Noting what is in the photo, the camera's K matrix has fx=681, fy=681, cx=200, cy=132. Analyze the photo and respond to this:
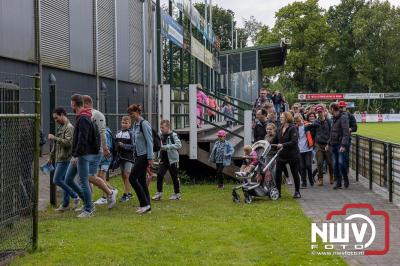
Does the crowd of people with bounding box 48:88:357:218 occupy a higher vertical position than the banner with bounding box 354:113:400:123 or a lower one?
lower

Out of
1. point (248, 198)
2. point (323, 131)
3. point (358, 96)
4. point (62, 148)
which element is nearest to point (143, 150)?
point (62, 148)

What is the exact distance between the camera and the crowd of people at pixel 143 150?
33.4 ft

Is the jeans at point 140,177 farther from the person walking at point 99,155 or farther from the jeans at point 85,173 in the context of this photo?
the jeans at point 85,173

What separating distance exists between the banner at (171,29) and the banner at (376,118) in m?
64.6

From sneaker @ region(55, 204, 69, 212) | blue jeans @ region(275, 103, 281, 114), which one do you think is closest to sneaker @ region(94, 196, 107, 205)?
sneaker @ region(55, 204, 69, 212)

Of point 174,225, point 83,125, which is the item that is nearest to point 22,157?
point 83,125

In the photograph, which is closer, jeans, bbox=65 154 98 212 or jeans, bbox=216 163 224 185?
jeans, bbox=65 154 98 212

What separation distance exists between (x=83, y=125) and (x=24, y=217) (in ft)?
7.50

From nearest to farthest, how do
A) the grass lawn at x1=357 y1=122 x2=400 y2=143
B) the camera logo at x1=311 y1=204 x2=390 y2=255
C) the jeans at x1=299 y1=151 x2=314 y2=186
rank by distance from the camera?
Answer: the camera logo at x1=311 y1=204 x2=390 y2=255
the jeans at x1=299 y1=151 x2=314 y2=186
the grass lawn at x1=357 y1=122 x2=400 y2=143

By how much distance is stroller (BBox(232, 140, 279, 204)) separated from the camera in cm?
1240

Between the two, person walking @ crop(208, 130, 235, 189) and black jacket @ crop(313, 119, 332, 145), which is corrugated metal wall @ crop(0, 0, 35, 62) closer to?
person walking @ crop(208, 130, 235, 189)

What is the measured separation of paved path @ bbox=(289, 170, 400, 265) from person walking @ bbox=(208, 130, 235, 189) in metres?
1.85

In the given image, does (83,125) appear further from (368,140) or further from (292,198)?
(368,140)

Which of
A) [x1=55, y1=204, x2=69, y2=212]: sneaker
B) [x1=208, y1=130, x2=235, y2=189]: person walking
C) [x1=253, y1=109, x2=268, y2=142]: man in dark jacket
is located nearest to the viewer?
[x1=55, y1=204, x2=69, y2=212]: sneaker
